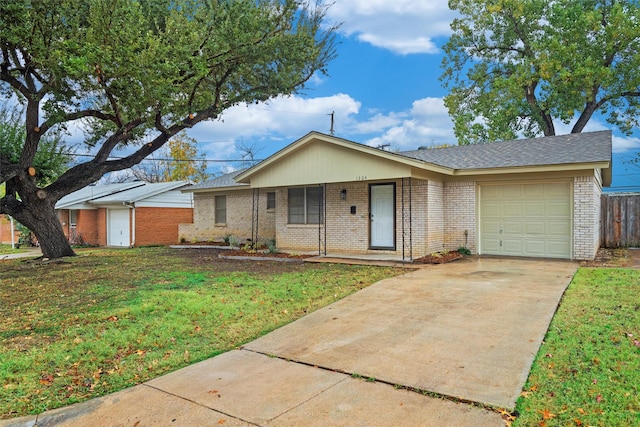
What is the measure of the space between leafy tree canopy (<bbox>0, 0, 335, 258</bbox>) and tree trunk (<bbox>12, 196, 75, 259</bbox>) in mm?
33

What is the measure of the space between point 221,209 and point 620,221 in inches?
612

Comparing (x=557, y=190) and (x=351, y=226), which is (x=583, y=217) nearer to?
(x=557, y=190)

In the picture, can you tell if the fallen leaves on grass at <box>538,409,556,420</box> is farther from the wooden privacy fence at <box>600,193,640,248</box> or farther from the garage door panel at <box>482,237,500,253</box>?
the wooden privacy fence at <box>600,193,640,248</box>

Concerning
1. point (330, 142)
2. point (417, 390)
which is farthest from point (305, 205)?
point (417, 390)

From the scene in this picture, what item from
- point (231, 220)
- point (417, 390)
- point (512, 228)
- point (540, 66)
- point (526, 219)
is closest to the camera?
point (417, 390)

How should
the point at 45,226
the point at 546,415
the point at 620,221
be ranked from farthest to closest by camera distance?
the point at 620,221, the point at 45,226, the point at 546,415

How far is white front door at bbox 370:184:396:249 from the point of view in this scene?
1311cm

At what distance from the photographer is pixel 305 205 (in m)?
14.9

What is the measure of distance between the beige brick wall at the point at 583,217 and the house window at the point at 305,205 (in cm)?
735

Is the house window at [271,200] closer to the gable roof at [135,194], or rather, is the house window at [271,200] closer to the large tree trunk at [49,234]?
the large tree trunk at [49,234]

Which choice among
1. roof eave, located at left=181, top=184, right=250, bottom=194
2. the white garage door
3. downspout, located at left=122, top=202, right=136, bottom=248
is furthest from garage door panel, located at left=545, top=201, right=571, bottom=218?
downspout, located at left=122, top=202, right=136, bottom=248

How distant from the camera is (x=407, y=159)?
11.0 meters

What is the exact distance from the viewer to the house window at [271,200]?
55.9ft

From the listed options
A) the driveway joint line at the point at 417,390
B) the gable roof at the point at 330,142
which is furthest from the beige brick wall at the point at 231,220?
the driveway joint line at the point at 417,390
